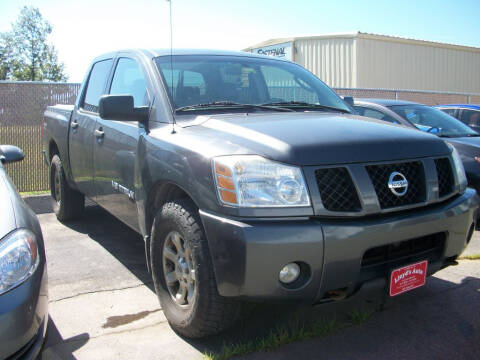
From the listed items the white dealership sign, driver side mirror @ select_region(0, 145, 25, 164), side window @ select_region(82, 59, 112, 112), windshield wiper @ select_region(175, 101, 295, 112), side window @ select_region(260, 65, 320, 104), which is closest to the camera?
windshield wiper @ select_region(175, 101, 295, 112)

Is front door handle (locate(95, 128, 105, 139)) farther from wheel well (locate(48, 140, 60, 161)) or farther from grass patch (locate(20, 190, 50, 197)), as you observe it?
grass patch (locate(20, 190, 50, 197))

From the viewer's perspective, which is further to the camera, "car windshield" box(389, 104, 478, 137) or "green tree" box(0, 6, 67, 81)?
"green tree" box(0, 6, 67, 81)

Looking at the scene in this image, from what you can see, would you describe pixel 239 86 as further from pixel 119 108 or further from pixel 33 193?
pixel 33 193

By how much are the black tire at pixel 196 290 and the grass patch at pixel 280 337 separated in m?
0.14

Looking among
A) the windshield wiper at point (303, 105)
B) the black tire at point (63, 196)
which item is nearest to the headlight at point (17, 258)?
the windshield wiper at point (303, 105)

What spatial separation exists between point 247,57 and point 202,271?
2.19 m

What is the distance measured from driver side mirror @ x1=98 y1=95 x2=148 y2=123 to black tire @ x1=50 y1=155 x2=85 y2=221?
2.52 meters

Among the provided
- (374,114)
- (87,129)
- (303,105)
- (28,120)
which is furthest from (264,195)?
(28,120)

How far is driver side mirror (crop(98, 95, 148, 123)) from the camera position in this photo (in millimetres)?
3254

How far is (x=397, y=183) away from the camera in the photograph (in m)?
2.66

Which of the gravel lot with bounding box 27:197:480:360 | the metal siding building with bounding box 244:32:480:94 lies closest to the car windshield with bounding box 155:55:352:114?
the gravel lot with bounding box 27:197:480:360

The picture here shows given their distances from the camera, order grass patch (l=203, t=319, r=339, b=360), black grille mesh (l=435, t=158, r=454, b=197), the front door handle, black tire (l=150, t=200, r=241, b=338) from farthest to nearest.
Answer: the front door handle → black grille mesh (l=435, t=158, r=454, b=197) → grass patch (l=203, t=319, r=339, b=360) → black tire (l=150, t=200, r=241, b=338)

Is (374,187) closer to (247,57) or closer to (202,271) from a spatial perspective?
(202,271)

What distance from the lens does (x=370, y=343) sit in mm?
2918
